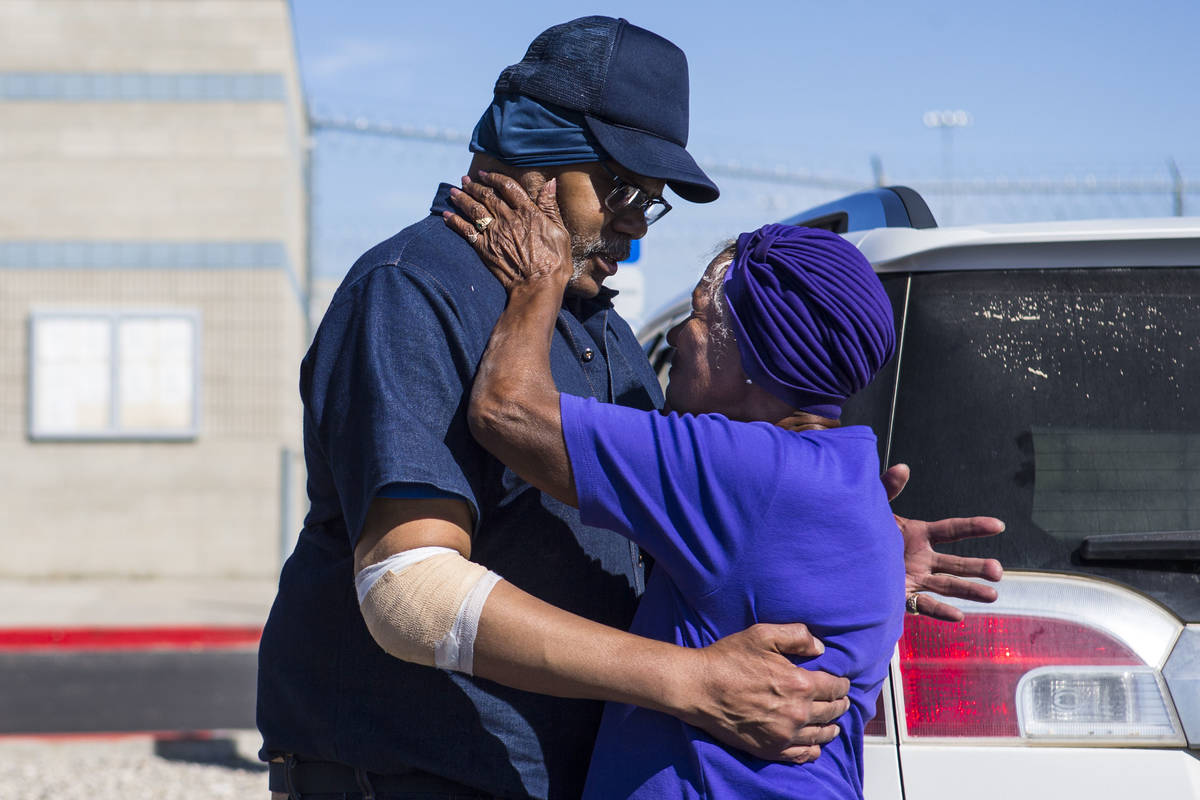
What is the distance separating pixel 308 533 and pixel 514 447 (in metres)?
0.45

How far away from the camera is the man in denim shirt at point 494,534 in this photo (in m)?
1.67

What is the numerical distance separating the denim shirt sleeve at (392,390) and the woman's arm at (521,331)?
0.16 ft

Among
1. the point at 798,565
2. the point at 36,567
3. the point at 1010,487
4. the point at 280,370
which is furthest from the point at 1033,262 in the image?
the point at 36,567

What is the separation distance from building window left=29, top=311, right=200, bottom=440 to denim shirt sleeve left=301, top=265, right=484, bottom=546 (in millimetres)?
13920

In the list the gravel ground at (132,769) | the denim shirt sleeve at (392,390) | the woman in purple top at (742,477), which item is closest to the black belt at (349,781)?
the woman in purple top at (742,477)

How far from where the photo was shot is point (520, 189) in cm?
194

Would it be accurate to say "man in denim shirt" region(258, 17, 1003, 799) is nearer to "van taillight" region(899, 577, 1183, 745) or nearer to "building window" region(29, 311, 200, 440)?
"van taillight" region(899, 577, 1183, 745)

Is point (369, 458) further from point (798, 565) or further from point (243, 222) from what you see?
point (243, 222)

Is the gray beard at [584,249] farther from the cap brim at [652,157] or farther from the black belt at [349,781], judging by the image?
the black belt at [349,781]

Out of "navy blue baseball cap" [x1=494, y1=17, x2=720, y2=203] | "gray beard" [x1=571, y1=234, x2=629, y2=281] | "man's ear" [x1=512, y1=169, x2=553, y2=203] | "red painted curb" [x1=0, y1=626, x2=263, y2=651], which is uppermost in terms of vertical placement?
"navy blue baseball cap" [x1=494, y1=17, x2=720, y2=203]

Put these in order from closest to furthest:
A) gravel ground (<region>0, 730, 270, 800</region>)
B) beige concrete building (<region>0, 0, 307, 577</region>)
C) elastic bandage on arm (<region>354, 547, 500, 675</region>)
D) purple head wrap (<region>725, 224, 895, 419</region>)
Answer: elastic bandage on arm (<region>354, 547, 500, 675</region>)
purple head wrap (<region>725, 224, 895, 419</region>)
gravel ground (<region>0, 730, 270, 800</region>)
beige concrete building (<region>0, 0, 307, 577</region>)

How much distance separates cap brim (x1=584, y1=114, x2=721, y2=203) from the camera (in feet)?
6.56

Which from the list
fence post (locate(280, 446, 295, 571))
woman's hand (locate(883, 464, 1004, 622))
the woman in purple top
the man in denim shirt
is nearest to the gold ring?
woman's hand (locate(883, 464, 1004, 622))

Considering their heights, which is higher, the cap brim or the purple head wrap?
the cap brim
